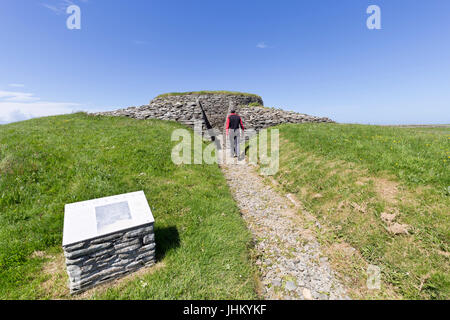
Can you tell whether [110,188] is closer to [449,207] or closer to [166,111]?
[449,207]

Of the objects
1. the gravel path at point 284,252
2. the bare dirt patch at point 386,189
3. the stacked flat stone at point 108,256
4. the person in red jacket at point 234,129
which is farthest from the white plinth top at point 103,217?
the person in red jacket at point 234,129

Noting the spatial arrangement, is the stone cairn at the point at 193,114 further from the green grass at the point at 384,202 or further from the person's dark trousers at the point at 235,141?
the green grass at the point at 384,202

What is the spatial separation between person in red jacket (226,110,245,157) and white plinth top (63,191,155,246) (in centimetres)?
995

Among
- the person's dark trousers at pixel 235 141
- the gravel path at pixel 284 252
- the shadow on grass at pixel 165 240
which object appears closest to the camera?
the gravel path at pixel 284 252

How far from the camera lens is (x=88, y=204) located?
447cm

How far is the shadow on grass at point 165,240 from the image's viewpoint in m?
4.98

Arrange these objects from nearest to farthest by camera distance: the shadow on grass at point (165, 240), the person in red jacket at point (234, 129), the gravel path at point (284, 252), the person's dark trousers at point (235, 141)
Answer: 1. the gravel path at point (284, 252)
2. the shadow on grass at point (165, 240)
3. the person in red jacket at point (234, 129)
4. the person's dark trousers at point (235, 141)

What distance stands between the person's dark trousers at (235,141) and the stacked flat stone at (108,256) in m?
10.6

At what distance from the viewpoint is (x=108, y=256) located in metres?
4.02

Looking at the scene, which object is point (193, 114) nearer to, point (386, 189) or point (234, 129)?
point (234, 129)

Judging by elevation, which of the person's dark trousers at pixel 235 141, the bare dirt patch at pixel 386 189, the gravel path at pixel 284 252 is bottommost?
the gravel path at pixel 284 252

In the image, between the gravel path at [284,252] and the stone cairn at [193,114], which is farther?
the stone cairn at [193,114]

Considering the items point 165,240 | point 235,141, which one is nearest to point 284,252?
point 165,240

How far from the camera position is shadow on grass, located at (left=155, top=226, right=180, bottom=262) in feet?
16.3
